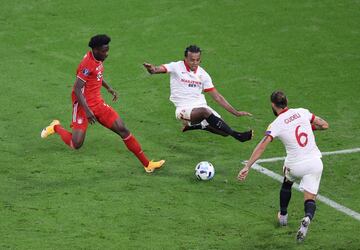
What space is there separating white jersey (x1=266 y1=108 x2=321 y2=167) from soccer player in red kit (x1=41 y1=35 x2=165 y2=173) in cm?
369

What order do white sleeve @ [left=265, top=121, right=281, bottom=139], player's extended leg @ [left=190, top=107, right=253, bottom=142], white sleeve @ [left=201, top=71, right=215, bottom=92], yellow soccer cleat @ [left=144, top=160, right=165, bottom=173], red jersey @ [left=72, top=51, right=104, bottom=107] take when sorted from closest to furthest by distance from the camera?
white sleeve @ [left=265, top=121, right=281, bottom=139] < red jersey @ [left=72, top=51, right=104, bottom=107] < yellow soccer cleat @ [left=144, top=160, right=165, bottom=173] < player's extended leg @ [left=190, top=107, right=253, bottom=142] < white sleeve @ [left=201, top=71, right=215, bottom=92]

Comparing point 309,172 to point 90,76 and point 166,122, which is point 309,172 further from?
point 166,122

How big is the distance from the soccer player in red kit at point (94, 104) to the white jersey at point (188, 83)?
150cm

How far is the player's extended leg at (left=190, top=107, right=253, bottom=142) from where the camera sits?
649 inches

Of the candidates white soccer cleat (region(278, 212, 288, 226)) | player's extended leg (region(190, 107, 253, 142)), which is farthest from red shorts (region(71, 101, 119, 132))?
white soccer cleat (region(278, 212, 288, 226))

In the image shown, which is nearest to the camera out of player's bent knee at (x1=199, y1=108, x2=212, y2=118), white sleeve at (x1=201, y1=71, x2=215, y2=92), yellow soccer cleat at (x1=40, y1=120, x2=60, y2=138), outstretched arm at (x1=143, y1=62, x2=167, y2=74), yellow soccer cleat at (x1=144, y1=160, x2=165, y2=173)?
yellow soccer cleat at (x1=144, y1=160, x2=165, y2=173)

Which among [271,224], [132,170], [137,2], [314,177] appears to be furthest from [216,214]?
[137,2]

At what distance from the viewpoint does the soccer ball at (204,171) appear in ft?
51.3

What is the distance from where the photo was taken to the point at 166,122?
19359 mm

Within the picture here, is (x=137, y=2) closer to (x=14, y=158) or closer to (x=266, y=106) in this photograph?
(x=266, y=106)

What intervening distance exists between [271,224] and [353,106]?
7.27 meters

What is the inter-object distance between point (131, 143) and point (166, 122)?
11.6ft

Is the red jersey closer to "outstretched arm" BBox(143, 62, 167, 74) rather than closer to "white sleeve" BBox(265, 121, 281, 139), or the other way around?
"outstretched arm" BBox(143, 62, 167, 74)

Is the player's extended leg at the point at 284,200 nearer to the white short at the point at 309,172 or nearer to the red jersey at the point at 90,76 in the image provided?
the white short at the point at 309,172
